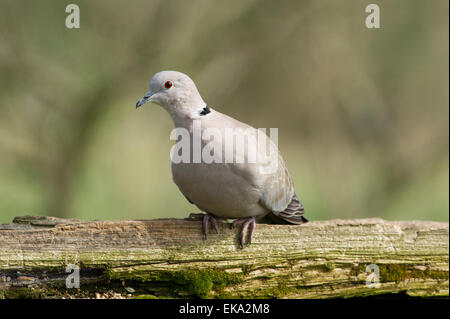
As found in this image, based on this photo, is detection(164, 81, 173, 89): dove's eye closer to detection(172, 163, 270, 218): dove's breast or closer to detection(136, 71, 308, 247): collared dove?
detection(136, 71, 308, 247): collared dove

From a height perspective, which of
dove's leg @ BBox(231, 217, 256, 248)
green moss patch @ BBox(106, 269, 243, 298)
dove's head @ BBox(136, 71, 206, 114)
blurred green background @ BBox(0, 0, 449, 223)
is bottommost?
green moss patch @ BBox(106, 269, 243, 298)

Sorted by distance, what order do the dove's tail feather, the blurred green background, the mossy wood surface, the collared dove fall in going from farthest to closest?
1. the blurred green background
2. the dove's tail feather
3. the collared dove
4. the mossy wood surface

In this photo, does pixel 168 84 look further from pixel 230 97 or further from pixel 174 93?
pixel 230 97

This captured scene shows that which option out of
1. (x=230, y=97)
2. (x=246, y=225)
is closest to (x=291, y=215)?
(x=246, y=225)

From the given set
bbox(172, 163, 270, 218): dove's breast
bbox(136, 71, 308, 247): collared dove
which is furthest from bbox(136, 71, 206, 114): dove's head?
bbox(172, 163, 270, 218): dove's breast

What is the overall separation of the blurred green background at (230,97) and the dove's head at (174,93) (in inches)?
82.8

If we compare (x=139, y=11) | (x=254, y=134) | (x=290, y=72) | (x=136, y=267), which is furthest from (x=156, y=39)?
(x=136, y=267)

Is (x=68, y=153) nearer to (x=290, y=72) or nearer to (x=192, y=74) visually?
(x=192, y=74)

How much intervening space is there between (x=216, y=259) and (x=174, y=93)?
741 millimetres

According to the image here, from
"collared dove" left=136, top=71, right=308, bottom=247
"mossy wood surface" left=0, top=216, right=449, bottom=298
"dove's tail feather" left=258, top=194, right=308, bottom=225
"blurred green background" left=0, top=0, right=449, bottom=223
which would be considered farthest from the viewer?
"blurred green background" left=0, top=0, right=449, bottom=223

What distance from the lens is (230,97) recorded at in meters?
5.30

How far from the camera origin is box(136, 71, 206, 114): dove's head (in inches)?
86.5

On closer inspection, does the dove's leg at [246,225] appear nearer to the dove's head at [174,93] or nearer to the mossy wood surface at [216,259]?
the mossy wood surface at [216,259]

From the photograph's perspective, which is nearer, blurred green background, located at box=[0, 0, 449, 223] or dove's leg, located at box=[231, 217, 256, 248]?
dove's leg, located at box=[231, 217, 256, 248]
